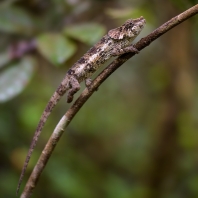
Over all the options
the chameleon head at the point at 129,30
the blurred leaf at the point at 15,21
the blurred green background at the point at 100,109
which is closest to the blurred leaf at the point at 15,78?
the blurred green background at the point at 100,109

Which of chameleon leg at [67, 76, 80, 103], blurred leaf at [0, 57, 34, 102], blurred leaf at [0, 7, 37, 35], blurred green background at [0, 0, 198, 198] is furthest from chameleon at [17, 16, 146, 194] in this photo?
blurred leaf at [0, 7, 37, 35]

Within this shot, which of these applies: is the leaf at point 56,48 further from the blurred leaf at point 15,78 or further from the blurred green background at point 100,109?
the blurred leaf at point 15,78

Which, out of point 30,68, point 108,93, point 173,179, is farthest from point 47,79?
point 30,68

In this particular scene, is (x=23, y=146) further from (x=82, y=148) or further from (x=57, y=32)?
(x=57, y=32)

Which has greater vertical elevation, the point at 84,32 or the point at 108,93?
the point at 108,93

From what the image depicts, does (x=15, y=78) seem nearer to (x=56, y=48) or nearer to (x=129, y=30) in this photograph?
(x=56, y=48)

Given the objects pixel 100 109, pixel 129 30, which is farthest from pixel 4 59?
pixel 100 109

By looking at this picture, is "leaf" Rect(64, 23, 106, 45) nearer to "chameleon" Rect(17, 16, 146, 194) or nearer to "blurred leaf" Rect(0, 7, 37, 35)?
"chameleon" Rect(17, 16, 146, 194)
